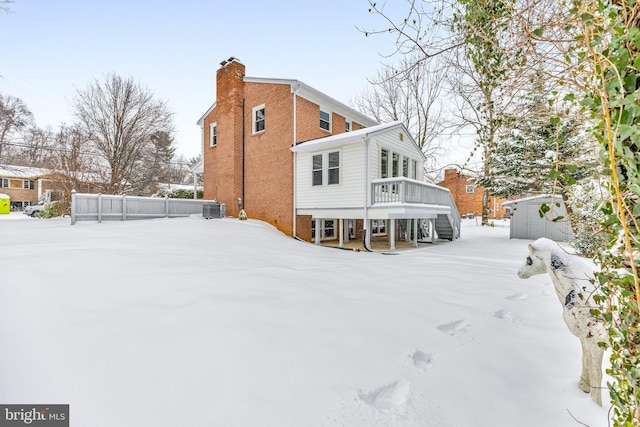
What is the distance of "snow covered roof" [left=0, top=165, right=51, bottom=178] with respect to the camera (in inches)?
1182

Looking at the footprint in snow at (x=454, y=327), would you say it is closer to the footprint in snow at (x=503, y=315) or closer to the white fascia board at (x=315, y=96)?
the footprint in snow at (x=503, y=315)

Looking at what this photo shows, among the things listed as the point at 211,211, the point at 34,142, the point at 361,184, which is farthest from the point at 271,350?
the point at 34,142

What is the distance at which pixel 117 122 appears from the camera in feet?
67.1

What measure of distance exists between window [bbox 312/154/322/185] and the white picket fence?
21.0ft

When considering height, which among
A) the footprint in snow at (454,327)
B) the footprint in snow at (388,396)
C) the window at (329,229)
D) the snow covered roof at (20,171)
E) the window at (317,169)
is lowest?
the footprint in snow at (388,396)

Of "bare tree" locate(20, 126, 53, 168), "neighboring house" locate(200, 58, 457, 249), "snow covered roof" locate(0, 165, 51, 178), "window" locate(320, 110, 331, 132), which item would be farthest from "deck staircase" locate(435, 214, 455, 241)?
"snow covered roof" locate(0, 165, 51, 178)

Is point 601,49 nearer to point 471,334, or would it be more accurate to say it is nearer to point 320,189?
point 471,334

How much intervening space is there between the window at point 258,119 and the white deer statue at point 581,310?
1279cm

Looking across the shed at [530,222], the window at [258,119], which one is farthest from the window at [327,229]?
the shed at [530,222]

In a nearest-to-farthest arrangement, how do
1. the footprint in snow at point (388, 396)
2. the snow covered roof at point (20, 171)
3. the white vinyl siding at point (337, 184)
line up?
the footprint in snow at point (388, 396) → the white vinyl siding at point (337, 184) → the snow covered roof at point (20, 171)

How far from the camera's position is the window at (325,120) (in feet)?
45.4

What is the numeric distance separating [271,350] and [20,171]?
4390 cm

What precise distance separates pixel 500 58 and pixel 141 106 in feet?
81.9

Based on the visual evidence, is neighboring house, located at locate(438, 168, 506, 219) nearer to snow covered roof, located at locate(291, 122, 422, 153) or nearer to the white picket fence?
snow covered roof, located at locate(291, 122, 422, 153)
